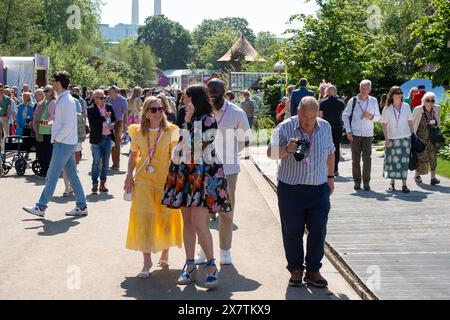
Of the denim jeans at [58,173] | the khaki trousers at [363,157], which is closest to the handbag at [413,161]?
the khaki trousers at [363,157]

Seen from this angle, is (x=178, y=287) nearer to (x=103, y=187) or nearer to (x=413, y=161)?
(x=103, y=187)

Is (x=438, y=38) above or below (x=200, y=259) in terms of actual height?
above

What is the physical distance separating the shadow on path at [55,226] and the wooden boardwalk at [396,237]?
3372 millimetres

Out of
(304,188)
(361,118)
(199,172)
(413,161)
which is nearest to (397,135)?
(413,161)

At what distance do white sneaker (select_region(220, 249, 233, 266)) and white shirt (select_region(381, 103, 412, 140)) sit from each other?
20.2 ft

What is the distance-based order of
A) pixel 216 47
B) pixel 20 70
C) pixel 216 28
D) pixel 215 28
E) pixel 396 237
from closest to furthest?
pixel 396 237, pixel 20 70, pixel 216 47, pixel 216 28, pixel 215 28

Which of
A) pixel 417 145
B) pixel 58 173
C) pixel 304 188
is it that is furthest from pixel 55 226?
pixel 417 145

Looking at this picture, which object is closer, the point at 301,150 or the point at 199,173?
the point at 301,150

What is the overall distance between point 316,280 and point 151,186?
184cm

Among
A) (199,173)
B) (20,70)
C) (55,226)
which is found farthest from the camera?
(20,70)

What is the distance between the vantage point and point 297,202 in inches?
301

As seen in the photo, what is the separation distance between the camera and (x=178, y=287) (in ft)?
25.0

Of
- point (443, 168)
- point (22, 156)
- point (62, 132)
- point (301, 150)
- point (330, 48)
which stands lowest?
point (443, 168)

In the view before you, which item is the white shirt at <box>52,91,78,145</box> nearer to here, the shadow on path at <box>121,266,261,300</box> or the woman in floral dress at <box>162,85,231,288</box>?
the shadow on path at <box>121,266,261,300</box>
